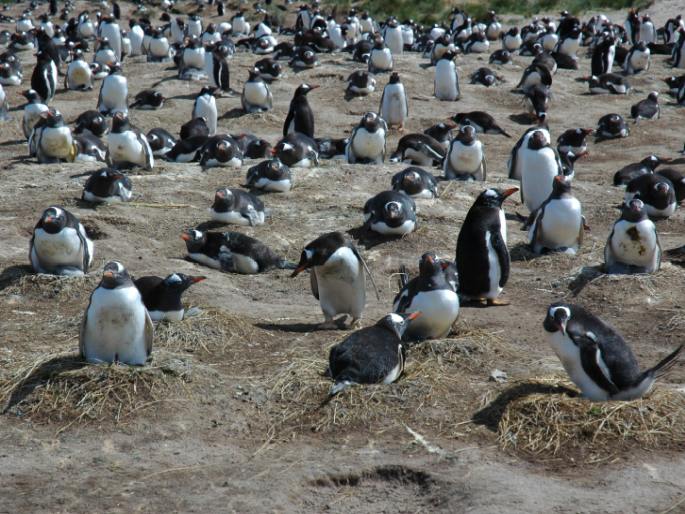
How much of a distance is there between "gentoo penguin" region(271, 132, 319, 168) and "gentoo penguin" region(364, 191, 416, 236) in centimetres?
279

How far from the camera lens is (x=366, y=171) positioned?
11.7 metres

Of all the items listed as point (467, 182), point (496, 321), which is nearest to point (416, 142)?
point (467, 182)

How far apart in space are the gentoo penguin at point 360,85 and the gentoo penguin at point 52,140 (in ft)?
23.6

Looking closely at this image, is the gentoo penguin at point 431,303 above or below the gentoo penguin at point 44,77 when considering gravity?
above

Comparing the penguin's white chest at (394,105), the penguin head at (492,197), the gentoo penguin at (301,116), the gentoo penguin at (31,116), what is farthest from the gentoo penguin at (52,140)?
the penguin head at (492,197)

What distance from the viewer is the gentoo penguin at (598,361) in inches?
203

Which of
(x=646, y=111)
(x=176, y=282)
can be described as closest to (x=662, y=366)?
(x=176, y=282)

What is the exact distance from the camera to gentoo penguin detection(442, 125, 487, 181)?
37.1 feet

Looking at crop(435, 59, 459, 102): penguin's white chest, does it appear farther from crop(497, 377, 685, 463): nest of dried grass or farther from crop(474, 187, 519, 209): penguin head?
crop(497, 377, 685, 463): nest of dried grass

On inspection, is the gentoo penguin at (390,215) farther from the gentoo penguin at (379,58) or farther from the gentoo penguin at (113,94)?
the gentoo penguin at (379,58)

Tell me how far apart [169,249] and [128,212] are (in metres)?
1.03

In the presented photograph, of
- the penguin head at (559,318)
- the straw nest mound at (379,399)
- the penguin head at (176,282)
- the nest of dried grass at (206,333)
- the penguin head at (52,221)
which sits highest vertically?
the penguin head at (559,318)

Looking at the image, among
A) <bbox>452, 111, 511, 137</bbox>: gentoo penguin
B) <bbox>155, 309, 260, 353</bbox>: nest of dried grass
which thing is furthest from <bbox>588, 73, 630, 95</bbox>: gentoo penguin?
<bbox>155, 309, 260, 353</bbox>: nest of dried grass

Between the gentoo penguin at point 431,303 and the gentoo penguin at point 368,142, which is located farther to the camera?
the gentoo penguin at point 368,142
